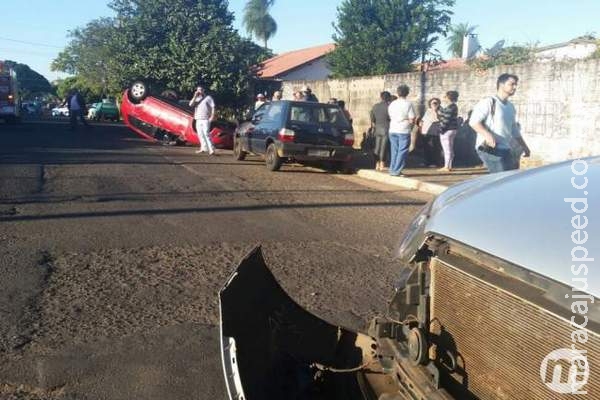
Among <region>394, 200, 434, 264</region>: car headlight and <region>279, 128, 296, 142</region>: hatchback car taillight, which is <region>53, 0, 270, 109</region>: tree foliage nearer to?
<region>279, 128, 296, 142</region>: hatchback car taillight

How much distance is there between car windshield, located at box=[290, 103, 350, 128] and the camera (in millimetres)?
13422

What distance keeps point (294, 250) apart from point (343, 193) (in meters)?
4.35

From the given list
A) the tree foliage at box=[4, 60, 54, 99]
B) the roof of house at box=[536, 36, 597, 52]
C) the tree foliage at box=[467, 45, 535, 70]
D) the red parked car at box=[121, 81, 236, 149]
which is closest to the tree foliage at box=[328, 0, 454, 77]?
the roof of house at box=[536, 36, 597, 52]

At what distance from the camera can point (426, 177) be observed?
41.2 feet

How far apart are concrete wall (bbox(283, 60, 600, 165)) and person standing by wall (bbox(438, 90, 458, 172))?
1508 mm

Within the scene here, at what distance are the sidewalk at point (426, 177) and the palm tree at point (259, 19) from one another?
51846 millimetres

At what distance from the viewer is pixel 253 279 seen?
3014 mm

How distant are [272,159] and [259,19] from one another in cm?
5221

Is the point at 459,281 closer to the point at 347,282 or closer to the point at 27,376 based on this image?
the point at 27,376

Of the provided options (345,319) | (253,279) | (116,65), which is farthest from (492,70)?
(116,65)

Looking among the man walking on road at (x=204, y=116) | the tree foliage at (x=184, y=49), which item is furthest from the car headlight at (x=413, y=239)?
the tree foliage at (x=184, y=49)

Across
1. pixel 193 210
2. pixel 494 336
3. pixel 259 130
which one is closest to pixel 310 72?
pixel 259 130

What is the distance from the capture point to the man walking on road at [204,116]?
16.8m

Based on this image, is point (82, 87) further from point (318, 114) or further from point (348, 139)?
point (348, 139)
